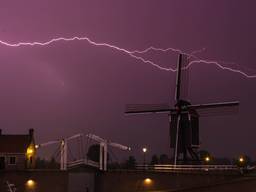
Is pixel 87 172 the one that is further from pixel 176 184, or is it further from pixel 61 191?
pixel 176 184

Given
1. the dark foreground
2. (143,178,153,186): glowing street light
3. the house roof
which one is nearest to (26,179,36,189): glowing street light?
the dark foreground

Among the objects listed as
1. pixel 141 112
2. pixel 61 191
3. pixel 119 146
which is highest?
pixel 141 112

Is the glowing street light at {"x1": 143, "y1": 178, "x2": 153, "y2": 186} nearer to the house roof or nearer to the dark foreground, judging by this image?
the dark foreground

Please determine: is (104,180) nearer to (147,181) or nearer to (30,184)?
(147,181)

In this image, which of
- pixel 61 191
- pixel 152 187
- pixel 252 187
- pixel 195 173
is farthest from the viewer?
pixel 61 191

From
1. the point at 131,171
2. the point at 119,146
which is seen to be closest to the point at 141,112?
the point at 119,146

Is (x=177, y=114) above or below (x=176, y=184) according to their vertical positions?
above

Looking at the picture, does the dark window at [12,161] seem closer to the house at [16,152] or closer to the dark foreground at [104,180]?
the house at [16,152]

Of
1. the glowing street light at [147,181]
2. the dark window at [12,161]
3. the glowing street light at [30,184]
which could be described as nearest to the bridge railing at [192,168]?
the glowing street light at [147,181]

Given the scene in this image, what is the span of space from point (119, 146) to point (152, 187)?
28.7 ft

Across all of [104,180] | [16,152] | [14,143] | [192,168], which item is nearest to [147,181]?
[192,168]

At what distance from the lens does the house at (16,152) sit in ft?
224

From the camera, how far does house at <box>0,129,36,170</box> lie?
2687 inches

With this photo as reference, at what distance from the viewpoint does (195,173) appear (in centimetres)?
5469
